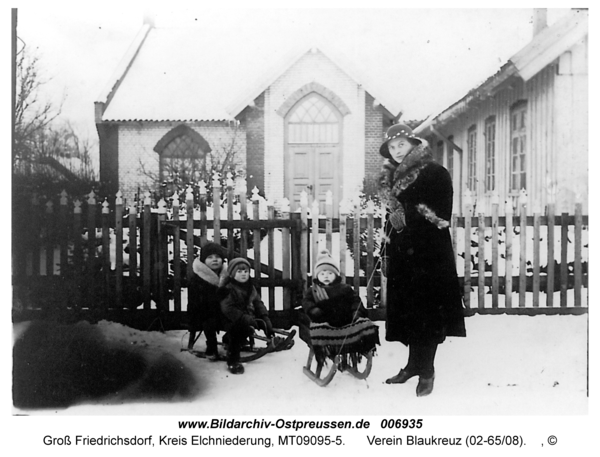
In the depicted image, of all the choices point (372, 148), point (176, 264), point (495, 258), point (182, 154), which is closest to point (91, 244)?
point (176, 264)

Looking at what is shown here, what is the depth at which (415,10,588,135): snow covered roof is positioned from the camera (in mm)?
4691

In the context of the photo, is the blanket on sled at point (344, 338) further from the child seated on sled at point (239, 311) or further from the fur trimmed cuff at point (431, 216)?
the fur trimmed cuff at point (431, 216)

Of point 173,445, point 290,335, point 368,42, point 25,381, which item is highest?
point 368,42

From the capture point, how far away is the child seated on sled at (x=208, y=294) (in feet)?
14.8

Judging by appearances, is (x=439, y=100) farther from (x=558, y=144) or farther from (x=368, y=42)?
(x=558, y=144)

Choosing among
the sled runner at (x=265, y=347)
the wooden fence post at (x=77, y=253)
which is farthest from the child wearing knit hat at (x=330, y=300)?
the wooden fence post at (x=77, y=253)

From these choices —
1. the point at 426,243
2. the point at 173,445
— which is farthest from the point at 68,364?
the point at 426,243

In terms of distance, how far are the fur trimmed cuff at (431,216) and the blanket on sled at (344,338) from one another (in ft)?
3.12

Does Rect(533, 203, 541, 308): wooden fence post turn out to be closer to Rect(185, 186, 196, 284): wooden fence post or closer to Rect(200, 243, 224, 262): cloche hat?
Rect(200, 243, 224, 262): cloche hat

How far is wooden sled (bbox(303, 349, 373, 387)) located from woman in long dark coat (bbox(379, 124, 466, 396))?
0.39m

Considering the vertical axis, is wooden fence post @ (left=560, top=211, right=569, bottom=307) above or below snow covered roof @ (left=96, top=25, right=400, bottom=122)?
below

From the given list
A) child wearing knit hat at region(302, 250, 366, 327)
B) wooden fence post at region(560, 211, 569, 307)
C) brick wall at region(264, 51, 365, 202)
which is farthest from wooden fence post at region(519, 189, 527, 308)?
child wearing knit hat at region(302, 250, 366, 327)

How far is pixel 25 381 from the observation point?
4.59 metres

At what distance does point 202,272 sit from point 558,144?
11.1ft
